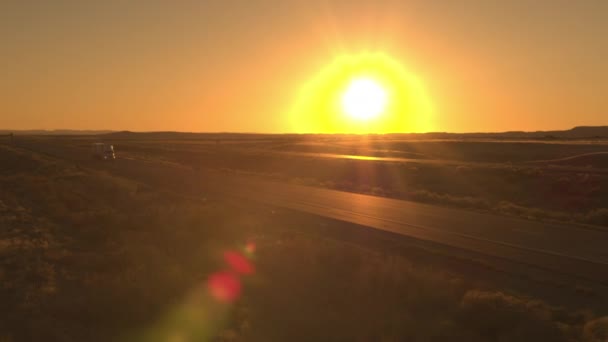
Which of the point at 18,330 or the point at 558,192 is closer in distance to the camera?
the point at 18,330

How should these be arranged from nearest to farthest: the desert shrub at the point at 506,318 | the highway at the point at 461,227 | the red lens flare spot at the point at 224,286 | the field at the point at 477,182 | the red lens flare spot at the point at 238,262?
the desert shrub at the point at 506,318, the red lens flare spot at the point at 224,286, the red lens flare spot at the point at 238,262, the highway at the point at 461,227, the field at the point at 477,182

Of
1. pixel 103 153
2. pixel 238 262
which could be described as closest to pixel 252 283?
pixel 238 262

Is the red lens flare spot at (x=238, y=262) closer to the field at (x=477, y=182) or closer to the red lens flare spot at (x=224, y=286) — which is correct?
the red lens flare spot at (x=224, y=286)

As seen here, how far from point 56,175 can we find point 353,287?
3671 centimetres

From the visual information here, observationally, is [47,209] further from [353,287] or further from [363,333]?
[363,333]

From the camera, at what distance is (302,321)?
10203mm

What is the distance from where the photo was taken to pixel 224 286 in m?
12.7

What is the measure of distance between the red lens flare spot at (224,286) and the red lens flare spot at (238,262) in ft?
1.49

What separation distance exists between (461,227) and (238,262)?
30.3ft

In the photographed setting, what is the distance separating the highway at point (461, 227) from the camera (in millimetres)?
15422

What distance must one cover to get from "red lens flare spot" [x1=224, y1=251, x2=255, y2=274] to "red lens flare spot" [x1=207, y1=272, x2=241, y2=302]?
45 cm

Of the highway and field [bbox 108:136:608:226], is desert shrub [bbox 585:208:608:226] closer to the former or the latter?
field [bbox 108:136:608:226]

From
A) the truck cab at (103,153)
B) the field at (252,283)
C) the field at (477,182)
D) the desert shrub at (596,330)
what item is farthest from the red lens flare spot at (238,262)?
the truck cab at (103,153)

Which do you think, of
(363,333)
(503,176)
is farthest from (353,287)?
(503,176)
